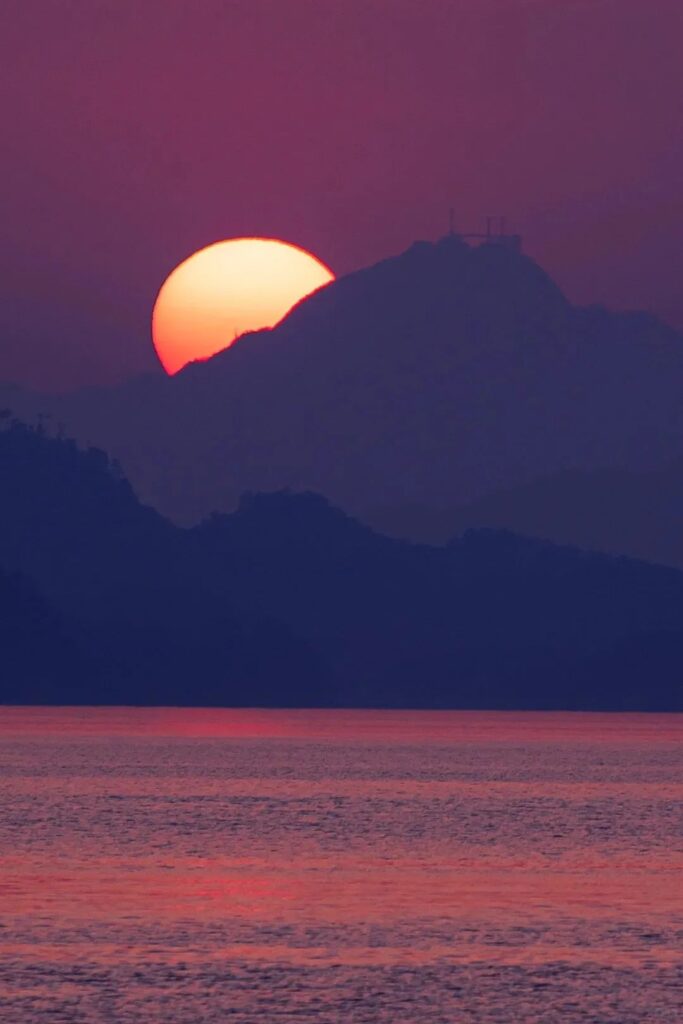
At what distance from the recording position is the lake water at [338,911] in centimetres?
4697

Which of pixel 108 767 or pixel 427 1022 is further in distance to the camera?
pixel 108 767

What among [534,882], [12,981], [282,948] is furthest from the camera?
[534,882]

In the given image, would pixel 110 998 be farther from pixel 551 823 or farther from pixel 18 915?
pixel 551 823

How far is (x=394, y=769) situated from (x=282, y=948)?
376 ft

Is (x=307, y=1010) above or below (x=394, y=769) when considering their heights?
below

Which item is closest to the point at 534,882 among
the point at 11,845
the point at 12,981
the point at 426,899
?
the point at 426,899

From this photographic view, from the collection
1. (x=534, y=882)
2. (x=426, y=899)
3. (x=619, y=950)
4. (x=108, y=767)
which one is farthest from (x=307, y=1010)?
(x=108, y=767)

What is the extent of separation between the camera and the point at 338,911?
201ft

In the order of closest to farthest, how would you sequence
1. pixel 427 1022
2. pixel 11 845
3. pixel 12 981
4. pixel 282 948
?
pixel 427 1022
pixel 12 981
pixel 282 948
pixel 11 845

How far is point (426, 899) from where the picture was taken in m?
64.6

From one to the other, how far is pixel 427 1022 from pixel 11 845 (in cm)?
3842

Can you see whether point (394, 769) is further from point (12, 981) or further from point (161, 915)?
point (12, 981)

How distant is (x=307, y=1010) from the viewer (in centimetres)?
4591

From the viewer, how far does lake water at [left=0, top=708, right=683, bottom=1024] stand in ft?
154
